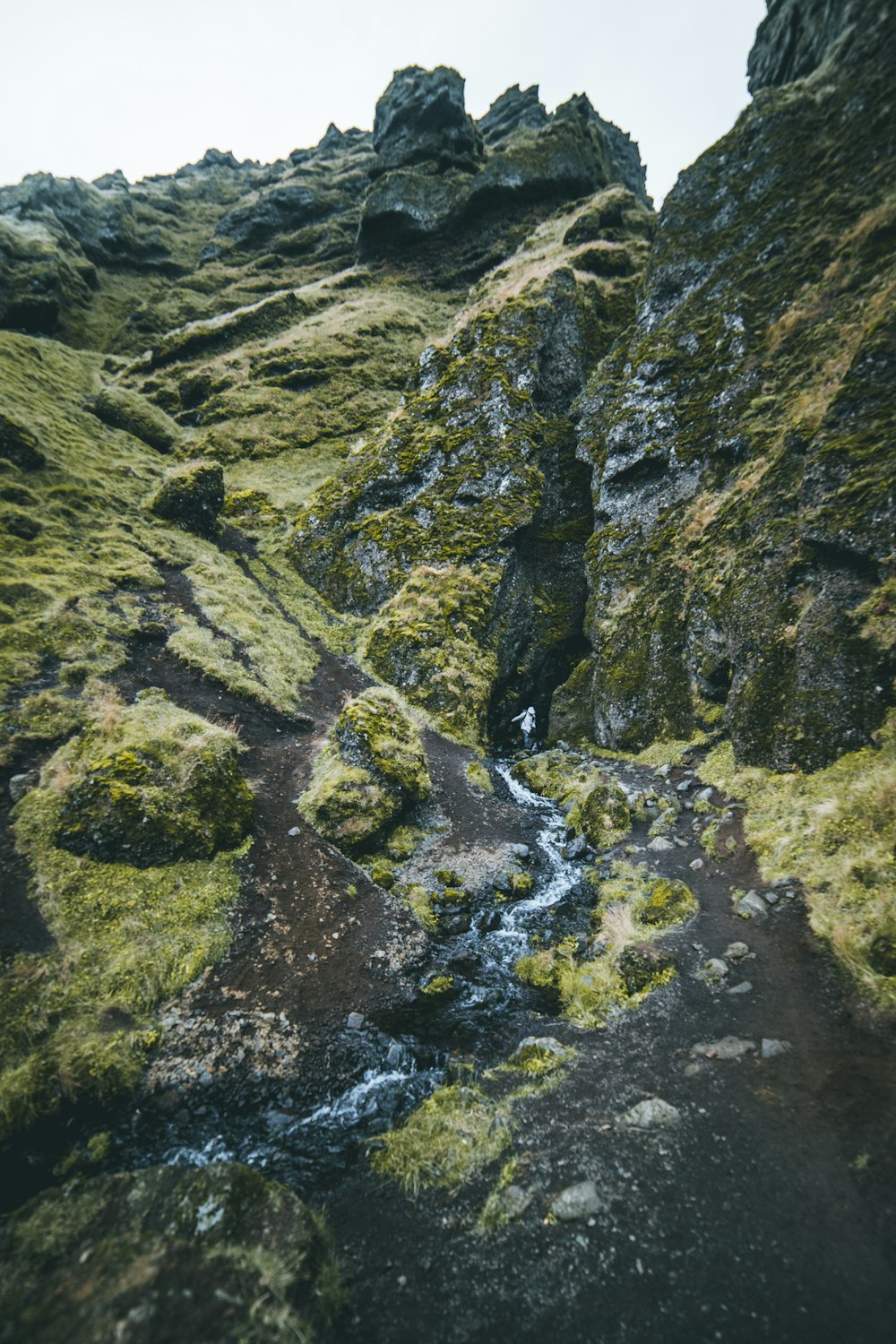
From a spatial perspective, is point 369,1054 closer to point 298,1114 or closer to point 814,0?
point 298,1114

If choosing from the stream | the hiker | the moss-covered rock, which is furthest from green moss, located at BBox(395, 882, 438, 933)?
the moss-covered rock

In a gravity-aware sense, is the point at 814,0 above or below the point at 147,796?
above

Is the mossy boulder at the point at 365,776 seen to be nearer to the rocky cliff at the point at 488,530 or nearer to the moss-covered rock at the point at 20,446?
the rocky cliff at the point at 488,530

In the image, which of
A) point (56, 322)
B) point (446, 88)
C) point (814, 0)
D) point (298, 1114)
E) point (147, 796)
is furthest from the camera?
point (446, 88)

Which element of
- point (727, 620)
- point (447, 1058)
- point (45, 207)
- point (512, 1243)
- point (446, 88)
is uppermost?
point (446, 88)

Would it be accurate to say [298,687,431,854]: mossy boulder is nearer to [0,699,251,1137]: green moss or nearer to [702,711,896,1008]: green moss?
[0,699,251,1137]: green moss

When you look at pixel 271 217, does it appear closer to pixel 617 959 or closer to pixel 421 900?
pixel 421 900

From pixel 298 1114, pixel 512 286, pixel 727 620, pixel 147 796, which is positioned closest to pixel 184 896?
pixel 147 796
